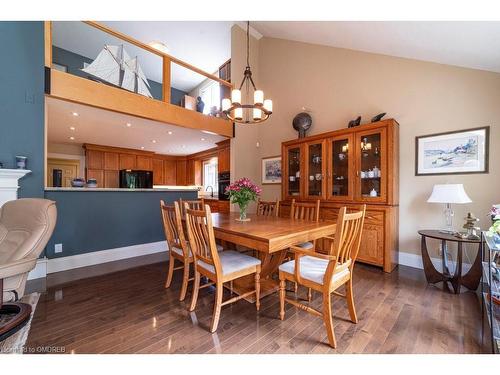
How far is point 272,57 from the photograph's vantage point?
15.6ft

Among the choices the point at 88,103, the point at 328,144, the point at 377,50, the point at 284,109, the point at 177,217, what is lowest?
the point at 177,217

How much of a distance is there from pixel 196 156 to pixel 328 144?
4486 millimetres

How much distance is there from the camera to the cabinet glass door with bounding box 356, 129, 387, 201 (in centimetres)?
290

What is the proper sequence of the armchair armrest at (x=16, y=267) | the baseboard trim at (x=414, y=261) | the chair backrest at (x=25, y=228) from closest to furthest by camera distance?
the armchair armrest at (x=16, y=267)
the chair backrest at (x=25, y=228)
the baseboard trim at (x=414, y=261)

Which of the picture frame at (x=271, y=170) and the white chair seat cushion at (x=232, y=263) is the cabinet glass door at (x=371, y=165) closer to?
the picture frame at (x=271, y=170)

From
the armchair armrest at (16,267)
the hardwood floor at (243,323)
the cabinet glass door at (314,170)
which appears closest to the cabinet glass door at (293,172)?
the cabinet glass door at (314,170)

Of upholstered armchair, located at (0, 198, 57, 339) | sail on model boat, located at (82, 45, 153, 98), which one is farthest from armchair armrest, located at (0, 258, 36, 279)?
sail on model boat, located at (82, 45, 153, 98)

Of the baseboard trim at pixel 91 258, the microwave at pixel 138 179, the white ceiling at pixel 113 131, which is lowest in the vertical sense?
the baseboard trim at pixel 91 258

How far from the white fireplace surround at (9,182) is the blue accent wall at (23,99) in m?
0.10

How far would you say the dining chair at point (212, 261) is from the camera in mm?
1652

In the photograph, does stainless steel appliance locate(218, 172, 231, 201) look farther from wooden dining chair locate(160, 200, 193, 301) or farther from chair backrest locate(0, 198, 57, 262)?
chair backrest locate(0, 198, 57, 262)

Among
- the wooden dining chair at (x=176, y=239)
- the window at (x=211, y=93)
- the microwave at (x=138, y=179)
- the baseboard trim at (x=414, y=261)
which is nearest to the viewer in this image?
the wooden dining chair at (x=176, y=239)
